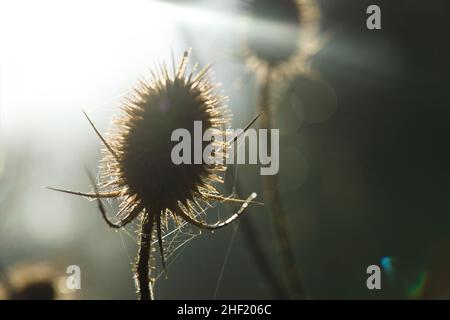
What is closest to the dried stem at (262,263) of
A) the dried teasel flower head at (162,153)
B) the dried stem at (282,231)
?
the dried stem at (282,231)

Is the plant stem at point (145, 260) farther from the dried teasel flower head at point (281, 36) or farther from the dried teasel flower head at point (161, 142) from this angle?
the dried teasel flower head at point (281, 36)

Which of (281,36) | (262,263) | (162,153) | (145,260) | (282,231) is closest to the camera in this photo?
(145,260)

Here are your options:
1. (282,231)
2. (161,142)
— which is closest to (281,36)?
(282,231)

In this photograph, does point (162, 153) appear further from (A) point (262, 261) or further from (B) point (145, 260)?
(A) point (262, 261)

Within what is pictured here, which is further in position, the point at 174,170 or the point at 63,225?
the point at 63,225

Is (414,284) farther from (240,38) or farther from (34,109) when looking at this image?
(34,109)
